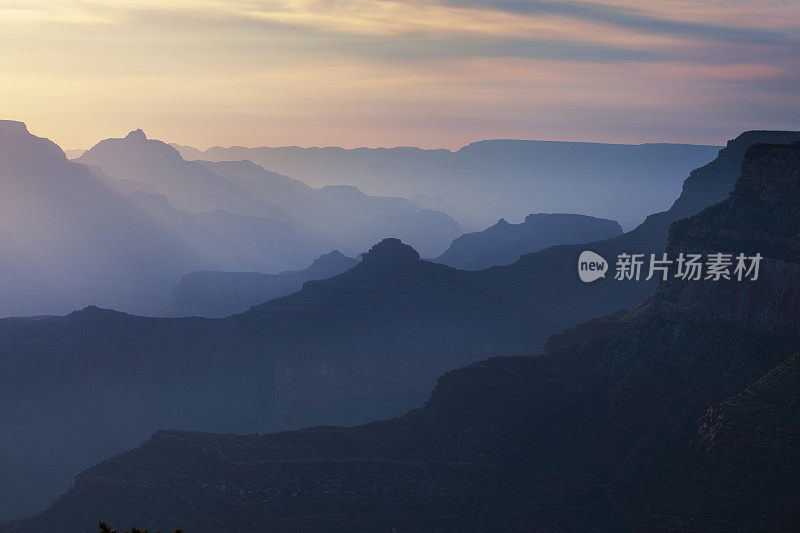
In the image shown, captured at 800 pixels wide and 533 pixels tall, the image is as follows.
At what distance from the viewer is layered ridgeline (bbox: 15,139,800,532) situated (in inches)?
3159

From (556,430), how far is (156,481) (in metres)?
38.2

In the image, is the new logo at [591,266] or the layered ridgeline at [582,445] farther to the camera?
the new logo at [591,266]

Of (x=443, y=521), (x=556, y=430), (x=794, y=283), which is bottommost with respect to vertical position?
(x=443, y=521)

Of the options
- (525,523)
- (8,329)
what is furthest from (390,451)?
(8,329)

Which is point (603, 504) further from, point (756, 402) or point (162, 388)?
point (162, 388)

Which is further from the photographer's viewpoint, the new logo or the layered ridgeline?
the new logo

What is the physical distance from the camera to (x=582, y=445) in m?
95.5

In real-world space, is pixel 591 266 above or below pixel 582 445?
above

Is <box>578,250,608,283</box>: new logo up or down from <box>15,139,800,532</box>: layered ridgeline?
up

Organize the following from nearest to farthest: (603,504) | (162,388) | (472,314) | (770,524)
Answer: (770,524) → (603,504) → (162,388) → (472,314)

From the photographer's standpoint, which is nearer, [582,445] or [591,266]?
[582,445]

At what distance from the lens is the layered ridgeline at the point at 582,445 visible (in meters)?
80.2

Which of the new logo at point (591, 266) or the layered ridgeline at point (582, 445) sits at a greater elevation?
the new logo at point (591, 266)

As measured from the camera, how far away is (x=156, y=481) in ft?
314
